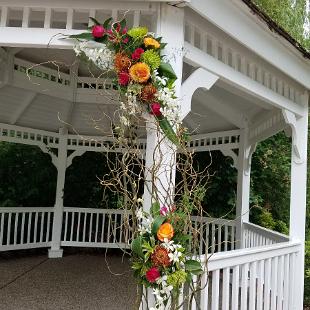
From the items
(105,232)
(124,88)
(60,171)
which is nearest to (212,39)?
(124,88)

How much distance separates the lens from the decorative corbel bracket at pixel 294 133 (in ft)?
14.4

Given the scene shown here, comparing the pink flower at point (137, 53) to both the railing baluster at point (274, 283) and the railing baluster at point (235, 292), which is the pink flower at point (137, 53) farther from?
the railing baluster at point (274, 283)

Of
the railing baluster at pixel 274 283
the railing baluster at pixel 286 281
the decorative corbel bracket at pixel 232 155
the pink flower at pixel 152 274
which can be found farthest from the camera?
the decorative corbel bracket at pixel 232 155

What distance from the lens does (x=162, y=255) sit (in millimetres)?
2277

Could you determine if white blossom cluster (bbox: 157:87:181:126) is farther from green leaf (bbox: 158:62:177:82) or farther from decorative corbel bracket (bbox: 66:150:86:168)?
decorative corbel bracket (bbox: 66:150:86:168)

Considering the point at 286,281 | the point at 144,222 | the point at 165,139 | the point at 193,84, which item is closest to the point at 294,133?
the point at 286,281

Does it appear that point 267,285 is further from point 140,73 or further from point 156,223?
point 140,73

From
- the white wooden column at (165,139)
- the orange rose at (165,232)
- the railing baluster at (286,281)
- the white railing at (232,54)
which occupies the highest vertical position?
the white railing at (232,54)

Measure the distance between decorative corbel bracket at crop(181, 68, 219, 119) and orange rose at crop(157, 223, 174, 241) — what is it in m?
0.82

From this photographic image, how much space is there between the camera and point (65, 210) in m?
7.37

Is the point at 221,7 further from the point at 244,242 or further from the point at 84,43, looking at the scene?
the point at 244,242

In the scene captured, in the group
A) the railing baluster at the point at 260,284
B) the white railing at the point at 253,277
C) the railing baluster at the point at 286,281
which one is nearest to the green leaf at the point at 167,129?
the white railing at the point at 253,277

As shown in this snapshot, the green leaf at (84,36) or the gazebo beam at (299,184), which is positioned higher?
the green leaf at (84,36)

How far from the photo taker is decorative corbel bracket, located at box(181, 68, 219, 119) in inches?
110
